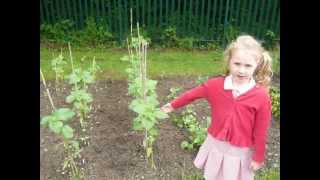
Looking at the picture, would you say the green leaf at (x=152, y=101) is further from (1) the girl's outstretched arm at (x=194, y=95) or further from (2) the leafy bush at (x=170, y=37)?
(2) the leafy bush at (x=170, y=37)

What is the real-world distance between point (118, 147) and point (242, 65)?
1579mm

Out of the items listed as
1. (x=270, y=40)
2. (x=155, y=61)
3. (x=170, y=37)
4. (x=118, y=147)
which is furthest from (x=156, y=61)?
(x=118, y=147)

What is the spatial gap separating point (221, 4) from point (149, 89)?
10.7ft

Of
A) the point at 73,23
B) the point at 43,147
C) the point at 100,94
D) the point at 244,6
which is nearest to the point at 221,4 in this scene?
the point at 244,6

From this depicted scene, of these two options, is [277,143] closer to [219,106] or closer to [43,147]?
[219,106]

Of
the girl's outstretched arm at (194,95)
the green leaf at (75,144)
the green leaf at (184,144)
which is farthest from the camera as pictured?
the green leaf at (184,144)

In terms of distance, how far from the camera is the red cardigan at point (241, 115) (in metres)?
3.73

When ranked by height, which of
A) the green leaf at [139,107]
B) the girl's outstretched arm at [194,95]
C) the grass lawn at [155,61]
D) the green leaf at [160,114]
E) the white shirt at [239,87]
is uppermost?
the white shirt at [239,87]

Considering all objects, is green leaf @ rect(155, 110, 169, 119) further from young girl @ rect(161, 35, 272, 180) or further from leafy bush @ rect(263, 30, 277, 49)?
leafy bush @ rect(263, 30, 277, 49)

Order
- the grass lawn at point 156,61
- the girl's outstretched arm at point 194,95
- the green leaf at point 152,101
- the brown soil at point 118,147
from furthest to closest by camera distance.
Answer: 1. the grass lawn at point 156,61
2. the brown soil at point 118,147
3. the green leaf at point 152,101
4. the girl's outstretched arm at point 194,95

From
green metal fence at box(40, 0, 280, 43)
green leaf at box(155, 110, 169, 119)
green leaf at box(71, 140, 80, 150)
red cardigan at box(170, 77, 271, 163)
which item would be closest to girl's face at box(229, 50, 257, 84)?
red cardigan at box(170, 77, 271, 163)

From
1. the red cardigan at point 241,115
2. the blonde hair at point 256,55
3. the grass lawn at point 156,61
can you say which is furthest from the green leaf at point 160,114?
the grass lawn at point 156,61

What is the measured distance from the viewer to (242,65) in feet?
12.1

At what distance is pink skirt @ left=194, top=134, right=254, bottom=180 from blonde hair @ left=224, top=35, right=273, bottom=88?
473mm
